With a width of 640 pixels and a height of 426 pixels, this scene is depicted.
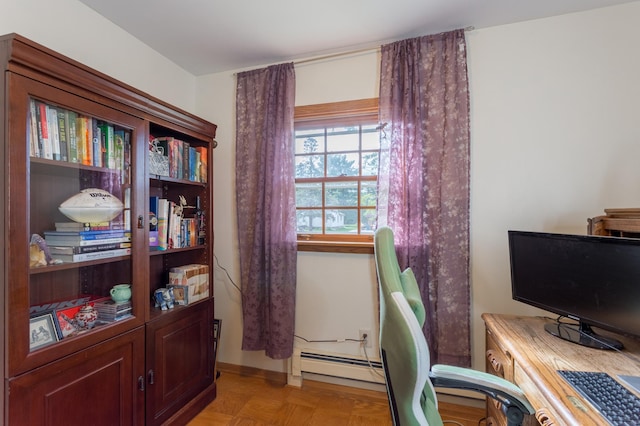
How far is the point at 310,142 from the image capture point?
220 cm

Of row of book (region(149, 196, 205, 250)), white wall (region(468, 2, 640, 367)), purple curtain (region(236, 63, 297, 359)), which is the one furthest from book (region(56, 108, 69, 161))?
white wall (region(468, 2, 640, 367))

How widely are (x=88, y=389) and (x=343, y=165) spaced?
6.14 ft

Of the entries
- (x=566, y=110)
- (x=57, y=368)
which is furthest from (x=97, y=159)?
(x=566, y=110)

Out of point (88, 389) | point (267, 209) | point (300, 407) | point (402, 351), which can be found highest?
point (267, 209)

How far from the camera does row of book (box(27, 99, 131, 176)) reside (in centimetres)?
108

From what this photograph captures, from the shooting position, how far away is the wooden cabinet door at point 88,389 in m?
1.00

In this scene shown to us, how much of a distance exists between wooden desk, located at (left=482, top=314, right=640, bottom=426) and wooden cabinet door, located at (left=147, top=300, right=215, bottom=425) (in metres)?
1.72

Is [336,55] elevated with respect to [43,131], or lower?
elevated

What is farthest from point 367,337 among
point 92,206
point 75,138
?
point 75,138

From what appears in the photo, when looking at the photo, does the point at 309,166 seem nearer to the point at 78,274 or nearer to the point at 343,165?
the point at 343,165

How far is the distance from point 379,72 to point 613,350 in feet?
6.20

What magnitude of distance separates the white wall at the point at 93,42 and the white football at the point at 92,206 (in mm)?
800

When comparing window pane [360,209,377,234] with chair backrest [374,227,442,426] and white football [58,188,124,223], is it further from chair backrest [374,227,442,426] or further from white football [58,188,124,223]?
white football [58,188,124,223]

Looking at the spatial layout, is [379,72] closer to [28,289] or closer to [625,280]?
[625,280]
